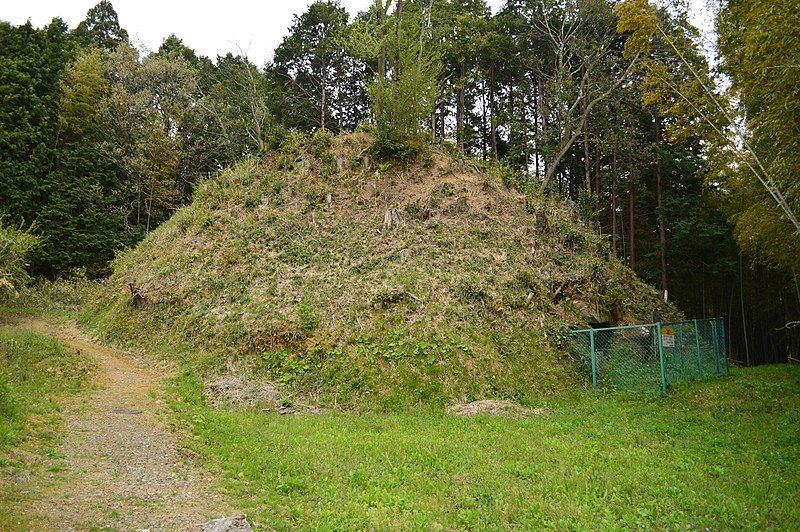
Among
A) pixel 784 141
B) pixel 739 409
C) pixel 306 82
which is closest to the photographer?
pixel 784 141

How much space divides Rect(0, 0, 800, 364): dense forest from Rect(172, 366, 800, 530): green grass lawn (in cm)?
840

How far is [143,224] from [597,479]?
26.7m

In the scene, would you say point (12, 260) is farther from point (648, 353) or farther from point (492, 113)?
point (492, 113)

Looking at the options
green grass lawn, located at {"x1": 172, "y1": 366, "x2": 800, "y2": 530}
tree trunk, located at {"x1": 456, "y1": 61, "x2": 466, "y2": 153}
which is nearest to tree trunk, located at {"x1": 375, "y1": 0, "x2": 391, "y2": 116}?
tree trunk, located at {"x1": 456, "y1": 61, "x2": 466, "y2": 153}

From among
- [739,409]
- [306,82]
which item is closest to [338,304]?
[739,409]

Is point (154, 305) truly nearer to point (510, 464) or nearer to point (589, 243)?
point (510, 464)

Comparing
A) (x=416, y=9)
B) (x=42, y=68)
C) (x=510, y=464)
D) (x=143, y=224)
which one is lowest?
(x=510, y=464)

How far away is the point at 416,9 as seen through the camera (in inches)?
856

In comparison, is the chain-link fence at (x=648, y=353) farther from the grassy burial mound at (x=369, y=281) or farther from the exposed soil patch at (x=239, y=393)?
the exposed soil patch at (x=239, y=393)

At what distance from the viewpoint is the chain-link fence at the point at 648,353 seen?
10836mm

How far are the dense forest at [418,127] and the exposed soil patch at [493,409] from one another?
8862 mm

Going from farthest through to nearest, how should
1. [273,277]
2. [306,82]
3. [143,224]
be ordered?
[306,82] → [143,224] → [273,277]

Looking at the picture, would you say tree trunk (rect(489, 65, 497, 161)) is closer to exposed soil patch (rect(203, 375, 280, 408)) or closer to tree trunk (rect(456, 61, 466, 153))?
tree trunk (rect(456, 61, 466, 153))

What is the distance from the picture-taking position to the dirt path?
4.21 meters
